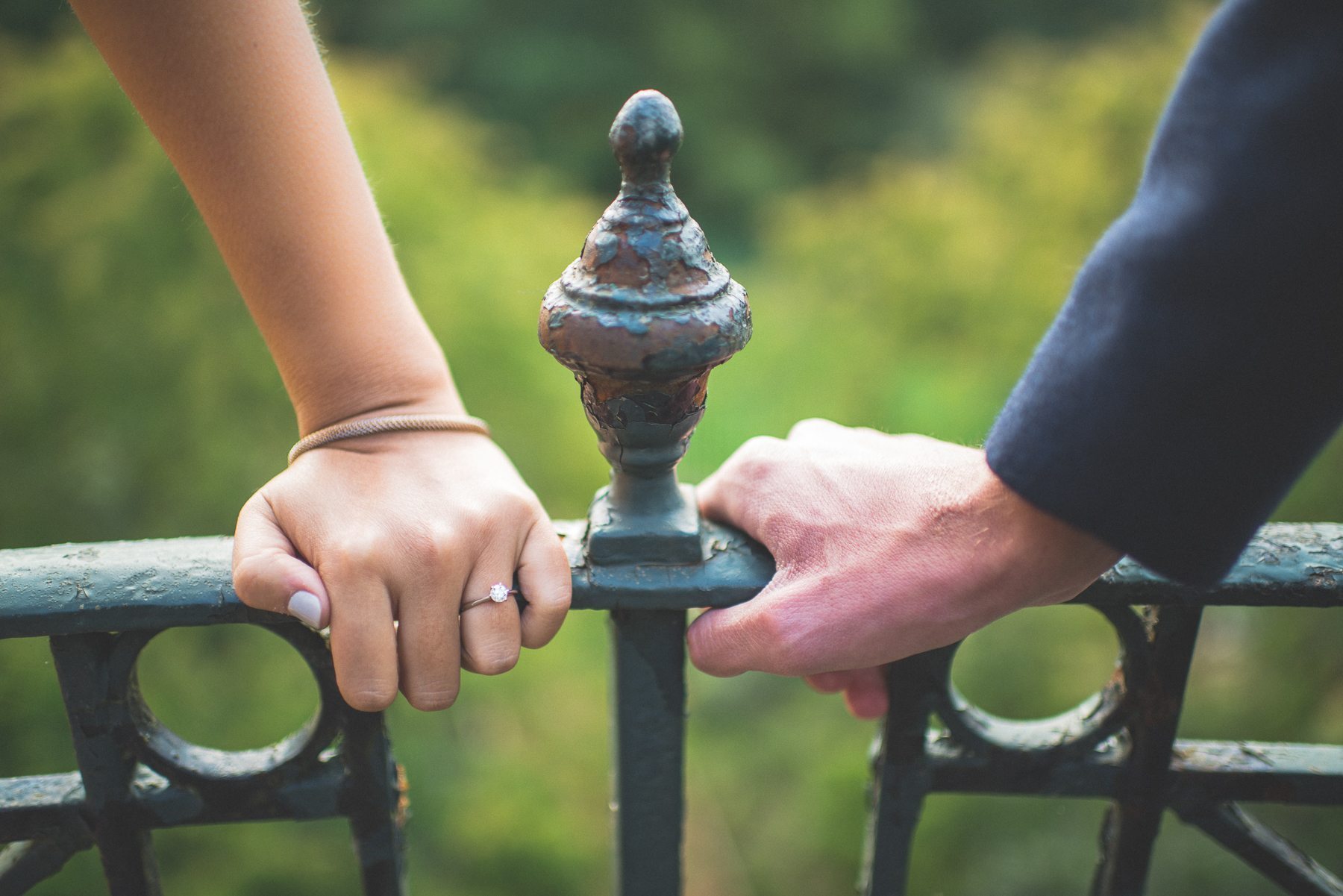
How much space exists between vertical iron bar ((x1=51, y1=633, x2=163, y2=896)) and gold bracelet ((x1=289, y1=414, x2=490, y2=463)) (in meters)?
0.27

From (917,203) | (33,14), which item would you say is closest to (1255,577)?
(917,203)

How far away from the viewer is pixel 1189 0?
19.6 feet

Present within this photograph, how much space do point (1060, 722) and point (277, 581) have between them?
825mm

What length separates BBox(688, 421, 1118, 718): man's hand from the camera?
0.85 metres

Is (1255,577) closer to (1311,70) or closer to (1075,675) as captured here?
(1311,70)

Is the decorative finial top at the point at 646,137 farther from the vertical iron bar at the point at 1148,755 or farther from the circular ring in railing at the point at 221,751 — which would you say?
the vertical iron bar at the point at 1148,755

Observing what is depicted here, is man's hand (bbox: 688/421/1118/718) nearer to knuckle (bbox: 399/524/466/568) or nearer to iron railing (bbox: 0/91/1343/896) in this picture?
iron railing (bbox: 0/91/1343/896)

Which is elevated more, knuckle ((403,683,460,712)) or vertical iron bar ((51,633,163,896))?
knuckle ((403,683,460,712))

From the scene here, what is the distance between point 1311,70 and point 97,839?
4.22 ft

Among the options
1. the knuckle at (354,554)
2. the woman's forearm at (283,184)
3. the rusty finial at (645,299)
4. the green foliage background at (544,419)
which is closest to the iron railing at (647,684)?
the rusty finial at (645,299)

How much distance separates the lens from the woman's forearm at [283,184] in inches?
35.9

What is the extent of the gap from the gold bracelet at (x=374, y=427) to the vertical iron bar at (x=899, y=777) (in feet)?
1.78

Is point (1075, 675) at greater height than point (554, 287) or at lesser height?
lesser

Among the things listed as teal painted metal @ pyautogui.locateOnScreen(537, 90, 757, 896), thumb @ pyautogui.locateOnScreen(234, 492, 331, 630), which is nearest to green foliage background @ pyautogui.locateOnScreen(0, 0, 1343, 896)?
teal painted metal @ pyautogui.locateOnScreen(537, 90, 757, 896)
